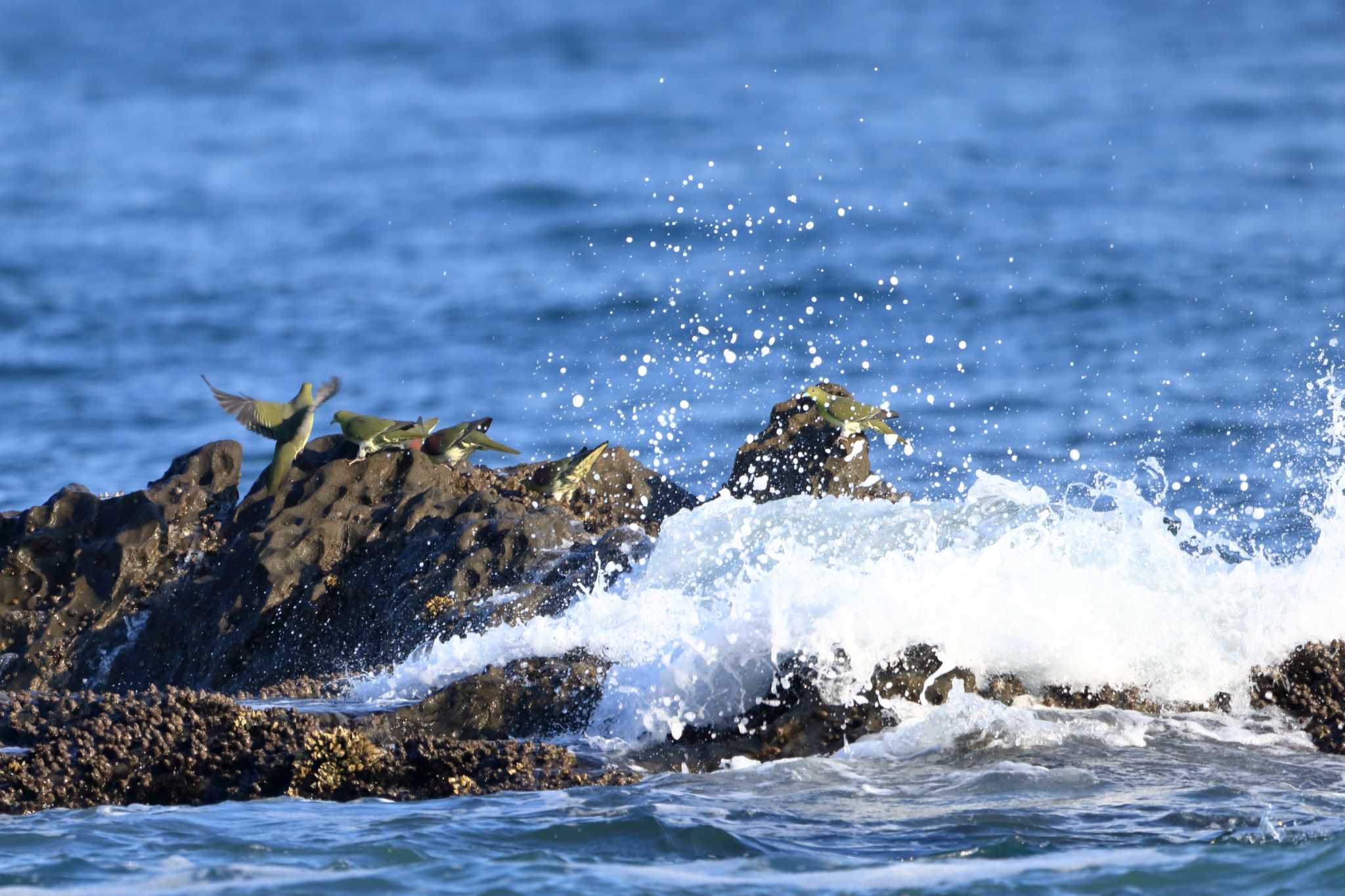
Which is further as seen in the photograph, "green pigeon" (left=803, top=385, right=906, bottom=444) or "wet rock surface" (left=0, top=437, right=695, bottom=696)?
"green pigeon" (left=803, top=385, right=906, bottom=444)

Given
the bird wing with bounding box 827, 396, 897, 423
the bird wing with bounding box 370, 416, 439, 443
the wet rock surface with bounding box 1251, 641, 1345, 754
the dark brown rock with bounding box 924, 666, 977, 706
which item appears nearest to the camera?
the dark brown rock with bounding box 924, 666, 977, 706

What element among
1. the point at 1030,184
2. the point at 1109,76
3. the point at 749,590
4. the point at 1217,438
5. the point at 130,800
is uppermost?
the point at 1109,76

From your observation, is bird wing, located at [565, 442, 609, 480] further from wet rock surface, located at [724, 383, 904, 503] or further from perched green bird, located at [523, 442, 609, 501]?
wet rock surface, located at [724, 383, 904, 503]

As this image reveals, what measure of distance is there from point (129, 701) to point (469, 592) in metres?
2.09

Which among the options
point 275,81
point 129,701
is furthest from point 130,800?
point 275,81

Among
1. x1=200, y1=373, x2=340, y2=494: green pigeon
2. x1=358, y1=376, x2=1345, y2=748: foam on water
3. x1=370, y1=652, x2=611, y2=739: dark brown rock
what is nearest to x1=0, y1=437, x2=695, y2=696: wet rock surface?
x1=200, y1=373, x2=340, y2=494: green pigeon

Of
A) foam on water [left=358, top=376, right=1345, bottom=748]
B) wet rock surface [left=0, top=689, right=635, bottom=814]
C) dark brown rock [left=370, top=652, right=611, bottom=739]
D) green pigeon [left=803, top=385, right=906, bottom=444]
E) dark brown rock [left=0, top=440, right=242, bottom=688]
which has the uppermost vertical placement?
green pigeon [left=803, top=385, right=906, bottom=444]

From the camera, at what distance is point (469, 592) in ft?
26.7

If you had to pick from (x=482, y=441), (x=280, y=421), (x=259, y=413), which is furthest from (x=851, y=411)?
(x=259, y=413)

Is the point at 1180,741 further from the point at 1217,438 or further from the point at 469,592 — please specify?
the point at 1217,438

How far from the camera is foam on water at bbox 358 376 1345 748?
6551 millimetres

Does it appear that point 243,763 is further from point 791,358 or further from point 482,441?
point 791,358

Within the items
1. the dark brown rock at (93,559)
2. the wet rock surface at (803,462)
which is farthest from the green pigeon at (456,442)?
the wet rock surface at (803,462)

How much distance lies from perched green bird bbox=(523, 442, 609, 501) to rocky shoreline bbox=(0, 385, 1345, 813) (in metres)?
0.15
